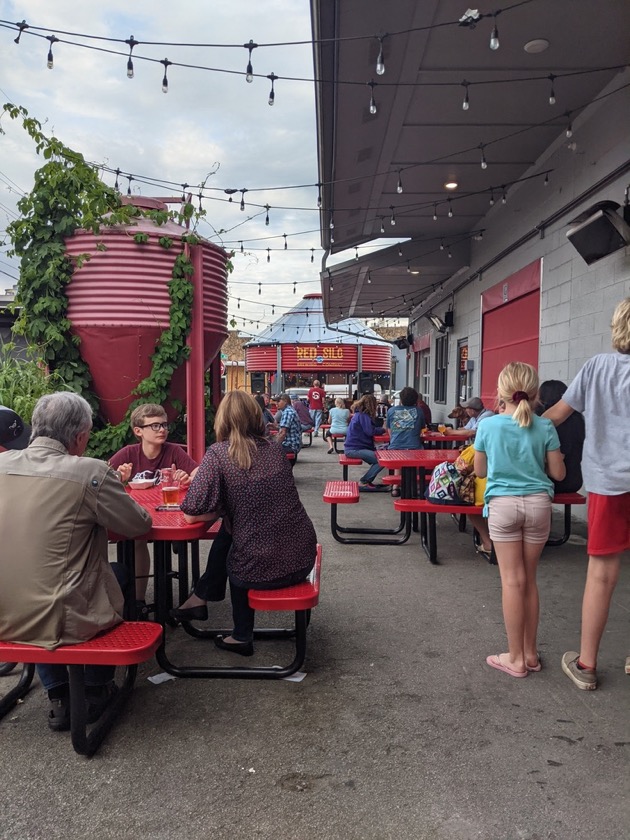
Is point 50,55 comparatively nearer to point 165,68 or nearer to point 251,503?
point 165,68

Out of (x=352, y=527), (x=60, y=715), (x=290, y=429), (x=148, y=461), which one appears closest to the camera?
(x=60, y=715)

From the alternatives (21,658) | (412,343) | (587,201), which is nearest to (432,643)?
(21,658)

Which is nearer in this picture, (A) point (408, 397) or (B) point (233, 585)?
(B) point (233, 585)

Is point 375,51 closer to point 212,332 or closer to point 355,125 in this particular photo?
point 355,125

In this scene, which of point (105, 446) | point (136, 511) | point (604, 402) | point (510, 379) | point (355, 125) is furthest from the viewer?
point (355, 125)

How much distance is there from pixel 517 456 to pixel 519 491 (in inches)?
6.5

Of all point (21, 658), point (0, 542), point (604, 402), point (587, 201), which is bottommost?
point (21, 658)

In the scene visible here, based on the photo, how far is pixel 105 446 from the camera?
568 centimetres

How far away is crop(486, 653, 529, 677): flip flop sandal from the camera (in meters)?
3.06

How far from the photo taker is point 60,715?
263 cm

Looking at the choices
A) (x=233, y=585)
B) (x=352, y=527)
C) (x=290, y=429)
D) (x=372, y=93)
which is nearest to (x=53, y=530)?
(x=233, y=585)

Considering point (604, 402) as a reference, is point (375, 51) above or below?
above

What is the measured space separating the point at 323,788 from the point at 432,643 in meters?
1.39

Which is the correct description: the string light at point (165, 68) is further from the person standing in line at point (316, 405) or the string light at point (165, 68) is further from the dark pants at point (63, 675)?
the person standing in line at point (316, 405)
